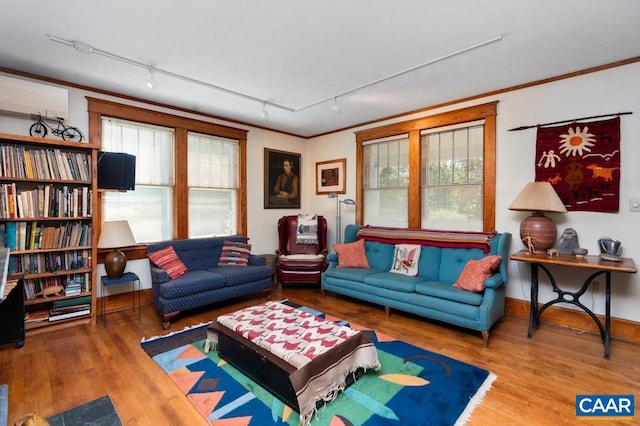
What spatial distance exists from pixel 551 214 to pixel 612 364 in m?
1.53

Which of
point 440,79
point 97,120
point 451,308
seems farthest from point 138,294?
point 440,79

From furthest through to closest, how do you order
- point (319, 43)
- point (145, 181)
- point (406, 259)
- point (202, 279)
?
point (145, 181), point (406, 259), point (202, 279), point (319, 43)

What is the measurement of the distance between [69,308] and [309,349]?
9.25ft

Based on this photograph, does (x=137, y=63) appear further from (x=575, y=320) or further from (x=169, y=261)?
(x=575, y=320)

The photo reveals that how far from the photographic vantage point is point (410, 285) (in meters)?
3.35

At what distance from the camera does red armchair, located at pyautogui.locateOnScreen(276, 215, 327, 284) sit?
180 inches

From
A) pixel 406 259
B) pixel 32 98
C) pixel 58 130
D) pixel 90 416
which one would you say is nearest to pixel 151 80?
pixel 32 98

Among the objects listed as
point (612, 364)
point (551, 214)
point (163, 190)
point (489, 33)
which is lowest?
point (612, 364)

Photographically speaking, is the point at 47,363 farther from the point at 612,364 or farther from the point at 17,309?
the point at 612,364

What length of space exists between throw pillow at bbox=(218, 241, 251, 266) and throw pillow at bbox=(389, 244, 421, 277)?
2027mm

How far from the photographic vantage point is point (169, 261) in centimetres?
362

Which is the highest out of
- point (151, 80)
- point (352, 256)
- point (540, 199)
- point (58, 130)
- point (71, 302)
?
point (151, 80)

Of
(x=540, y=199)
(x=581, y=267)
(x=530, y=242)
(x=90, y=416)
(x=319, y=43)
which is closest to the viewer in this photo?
(x=90, y=416)

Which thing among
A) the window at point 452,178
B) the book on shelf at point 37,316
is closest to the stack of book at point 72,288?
the book on shelf at point 37,316
